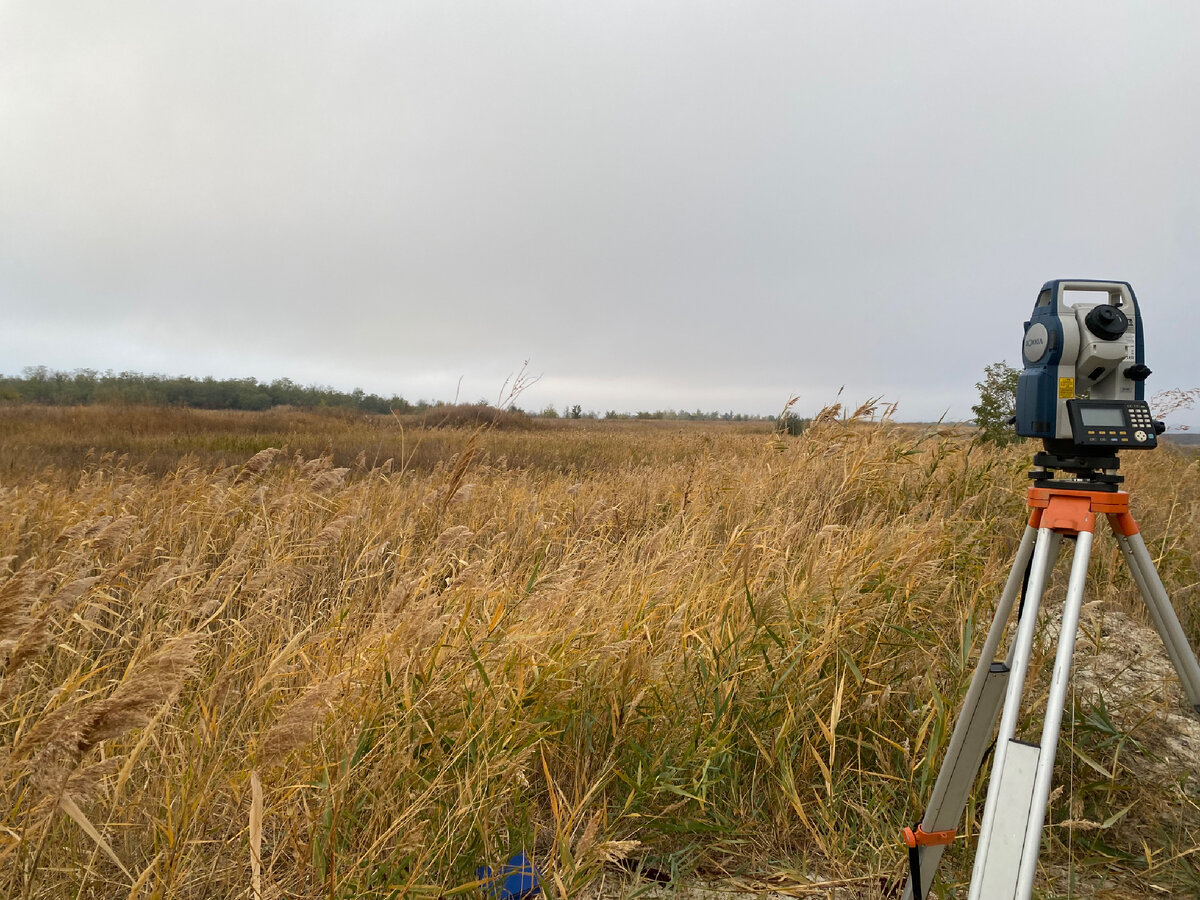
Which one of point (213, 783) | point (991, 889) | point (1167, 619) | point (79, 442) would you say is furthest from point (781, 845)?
point (79, 442)

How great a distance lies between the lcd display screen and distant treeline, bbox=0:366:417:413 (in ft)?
68.6

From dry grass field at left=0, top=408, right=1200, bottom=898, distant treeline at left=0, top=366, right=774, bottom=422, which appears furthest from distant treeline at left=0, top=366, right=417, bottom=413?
dry grass field at left=0, top=408, right=1200, bottom=898

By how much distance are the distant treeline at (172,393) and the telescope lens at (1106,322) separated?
20.9 metres

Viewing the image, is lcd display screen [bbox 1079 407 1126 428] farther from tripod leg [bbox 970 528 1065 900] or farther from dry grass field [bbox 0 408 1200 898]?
dry grass field [bbox 0 408 1200 898]

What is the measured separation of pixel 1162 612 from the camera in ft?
5.43

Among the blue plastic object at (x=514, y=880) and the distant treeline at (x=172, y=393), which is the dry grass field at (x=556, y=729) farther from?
the distant treeline at (x=172, y=393)

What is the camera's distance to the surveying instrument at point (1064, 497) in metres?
1.51

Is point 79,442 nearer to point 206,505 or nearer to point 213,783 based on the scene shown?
point 206,505

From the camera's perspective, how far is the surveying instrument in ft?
4.97

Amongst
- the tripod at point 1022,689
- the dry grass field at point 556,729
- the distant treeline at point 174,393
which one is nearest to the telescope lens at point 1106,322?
the tripod at point 1022,689

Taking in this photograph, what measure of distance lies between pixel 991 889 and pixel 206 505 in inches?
211

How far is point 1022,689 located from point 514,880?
1.38 meters

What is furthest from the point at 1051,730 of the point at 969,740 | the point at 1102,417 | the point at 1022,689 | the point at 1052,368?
the point at 1052,368

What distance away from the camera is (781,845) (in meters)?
2.09
